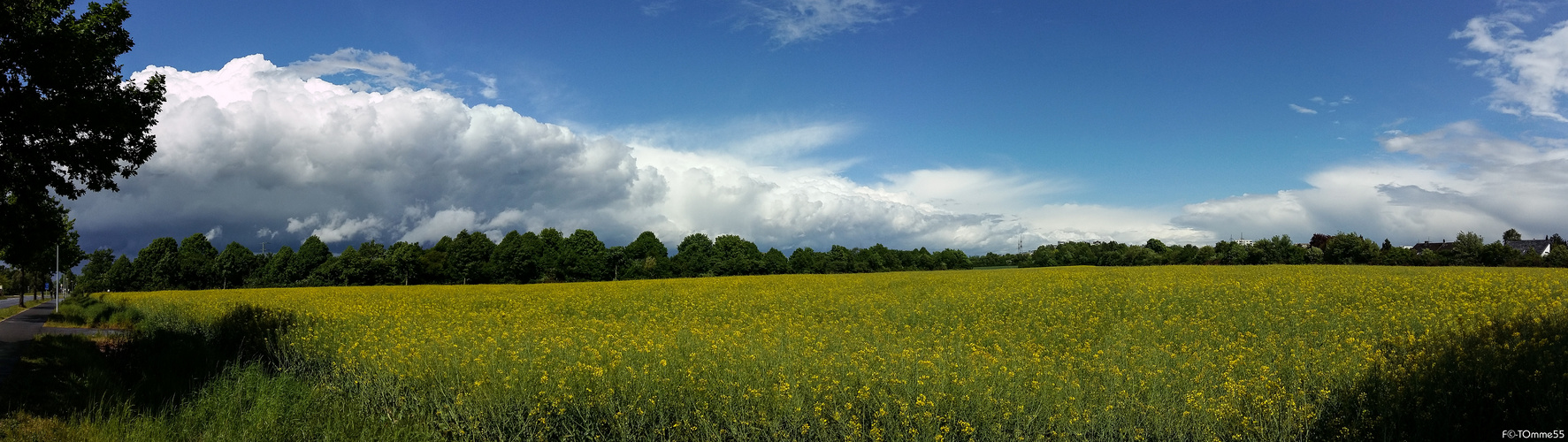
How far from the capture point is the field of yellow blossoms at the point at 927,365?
6699 millimetres

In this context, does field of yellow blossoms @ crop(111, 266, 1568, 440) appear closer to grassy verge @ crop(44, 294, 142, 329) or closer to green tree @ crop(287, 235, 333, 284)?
grassy verge @ crop(44, 294, 142, 329)

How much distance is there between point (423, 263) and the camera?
7825 cm

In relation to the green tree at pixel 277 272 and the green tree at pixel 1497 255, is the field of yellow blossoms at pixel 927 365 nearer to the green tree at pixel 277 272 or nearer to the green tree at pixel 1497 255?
the green tree at pixel 1497 255

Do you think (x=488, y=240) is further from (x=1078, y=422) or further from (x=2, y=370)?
(x=1078, y=422)

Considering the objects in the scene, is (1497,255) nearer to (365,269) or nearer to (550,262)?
(550,262)

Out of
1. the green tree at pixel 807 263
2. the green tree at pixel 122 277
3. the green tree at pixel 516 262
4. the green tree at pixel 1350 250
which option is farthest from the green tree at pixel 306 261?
the green tree at pixel 1350 250

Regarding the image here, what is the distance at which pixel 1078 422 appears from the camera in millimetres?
6578

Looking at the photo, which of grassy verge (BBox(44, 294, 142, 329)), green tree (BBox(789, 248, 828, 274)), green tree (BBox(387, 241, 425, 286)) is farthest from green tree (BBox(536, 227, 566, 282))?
grassy verge (BBox(44, 294, 142, 329))

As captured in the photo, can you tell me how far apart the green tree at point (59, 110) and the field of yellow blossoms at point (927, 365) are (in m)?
4.99

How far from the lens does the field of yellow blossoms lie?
22.0 feet

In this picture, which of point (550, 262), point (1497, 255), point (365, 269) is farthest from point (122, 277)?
point (1497, 255)

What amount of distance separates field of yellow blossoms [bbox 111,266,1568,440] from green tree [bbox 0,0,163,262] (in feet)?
16.4

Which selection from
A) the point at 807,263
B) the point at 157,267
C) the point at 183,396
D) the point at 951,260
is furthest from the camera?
the point at 951,260

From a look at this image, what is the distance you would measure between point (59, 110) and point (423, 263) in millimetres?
73854
